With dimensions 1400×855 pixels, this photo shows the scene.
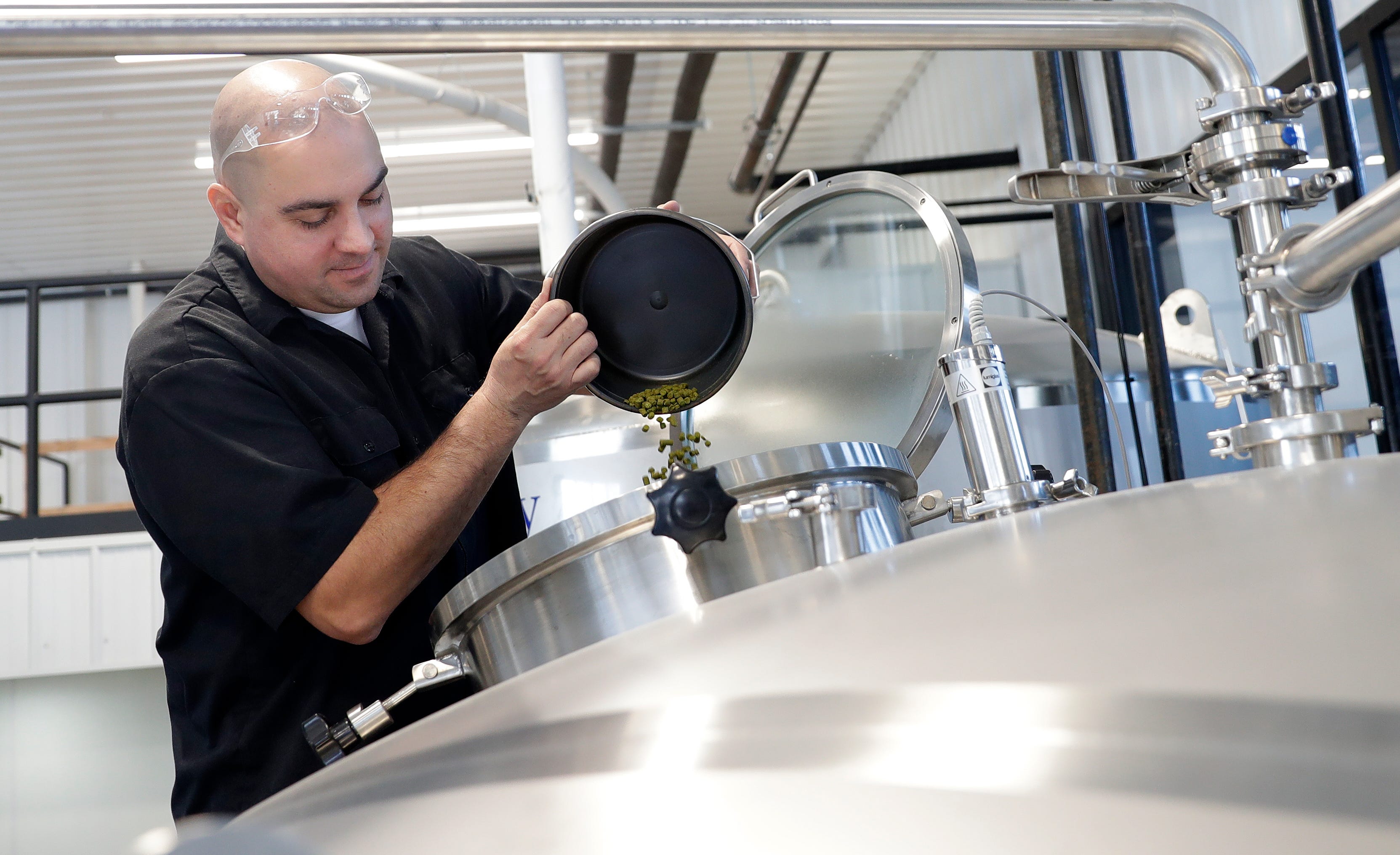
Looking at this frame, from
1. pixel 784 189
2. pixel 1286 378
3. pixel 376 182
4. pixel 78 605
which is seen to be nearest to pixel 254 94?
pixel 376 182

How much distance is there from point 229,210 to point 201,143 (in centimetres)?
679

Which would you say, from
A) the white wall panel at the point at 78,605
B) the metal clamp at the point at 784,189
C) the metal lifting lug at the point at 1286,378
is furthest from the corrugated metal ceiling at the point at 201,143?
the metal lifting lug at the point at 1286,378

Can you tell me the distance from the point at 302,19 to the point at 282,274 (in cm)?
70

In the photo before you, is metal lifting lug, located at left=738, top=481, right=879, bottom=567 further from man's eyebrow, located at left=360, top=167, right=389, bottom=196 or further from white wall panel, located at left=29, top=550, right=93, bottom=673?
white wall panel, located at left=29, top=550, right=93, bottom=673

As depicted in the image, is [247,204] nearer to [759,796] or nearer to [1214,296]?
[759,796]

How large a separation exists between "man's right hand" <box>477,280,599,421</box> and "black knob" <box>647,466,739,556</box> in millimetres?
370

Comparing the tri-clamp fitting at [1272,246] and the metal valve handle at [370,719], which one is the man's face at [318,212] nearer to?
the metal valve handle at [370,719]

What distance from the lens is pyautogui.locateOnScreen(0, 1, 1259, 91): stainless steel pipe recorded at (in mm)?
697

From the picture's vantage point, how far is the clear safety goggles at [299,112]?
52.1 inches

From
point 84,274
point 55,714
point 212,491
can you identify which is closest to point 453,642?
point 212,491

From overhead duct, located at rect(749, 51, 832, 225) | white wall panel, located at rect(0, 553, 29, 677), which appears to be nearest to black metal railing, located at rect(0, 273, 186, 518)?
white wall panel, located at rect(0, 553, 29, 677)

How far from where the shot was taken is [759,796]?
1.05 ft

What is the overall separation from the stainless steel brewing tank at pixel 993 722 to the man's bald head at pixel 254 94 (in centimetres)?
107

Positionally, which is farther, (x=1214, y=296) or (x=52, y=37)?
(x=1214, y=296)
